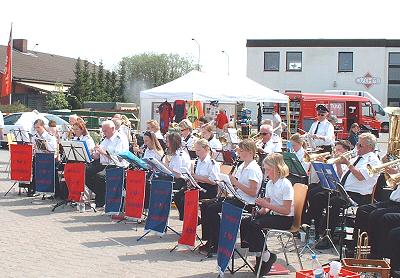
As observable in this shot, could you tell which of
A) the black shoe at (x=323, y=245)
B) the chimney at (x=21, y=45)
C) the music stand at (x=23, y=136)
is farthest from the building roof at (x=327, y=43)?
the black shoe at (x=323, y=245)

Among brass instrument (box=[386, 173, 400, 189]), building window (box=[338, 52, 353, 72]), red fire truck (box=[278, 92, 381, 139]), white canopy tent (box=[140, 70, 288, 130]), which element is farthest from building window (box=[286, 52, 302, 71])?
brass instrument (box=[386, 173, 400, 189])

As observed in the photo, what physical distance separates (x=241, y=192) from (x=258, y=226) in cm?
85

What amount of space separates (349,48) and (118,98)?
1806 centimetres

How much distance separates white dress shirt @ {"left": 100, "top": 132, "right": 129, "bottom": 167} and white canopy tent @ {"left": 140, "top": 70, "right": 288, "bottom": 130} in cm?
678

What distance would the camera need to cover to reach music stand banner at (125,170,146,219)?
410 inches

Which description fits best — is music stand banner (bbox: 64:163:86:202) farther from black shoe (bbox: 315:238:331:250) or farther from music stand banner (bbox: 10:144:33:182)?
black shoe (bbox: 315:238:331:250)

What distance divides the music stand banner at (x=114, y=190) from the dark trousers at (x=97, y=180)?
682mm

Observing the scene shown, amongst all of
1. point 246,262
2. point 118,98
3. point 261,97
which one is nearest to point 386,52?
point 118,98

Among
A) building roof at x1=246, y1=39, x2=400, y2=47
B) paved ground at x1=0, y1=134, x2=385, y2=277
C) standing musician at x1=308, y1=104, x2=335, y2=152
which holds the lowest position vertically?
paved ground at x1=0, y1=134, x2=385, y2=277

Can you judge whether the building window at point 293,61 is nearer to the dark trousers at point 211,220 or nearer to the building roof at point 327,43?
the building roof at point 327,43

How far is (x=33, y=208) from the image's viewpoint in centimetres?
1220

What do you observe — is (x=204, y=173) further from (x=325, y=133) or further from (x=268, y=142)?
(x=325, y=133)

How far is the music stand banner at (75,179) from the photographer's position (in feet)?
38.4

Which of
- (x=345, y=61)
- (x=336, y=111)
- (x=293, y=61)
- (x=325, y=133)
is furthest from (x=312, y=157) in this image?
(x=293, y=61)
